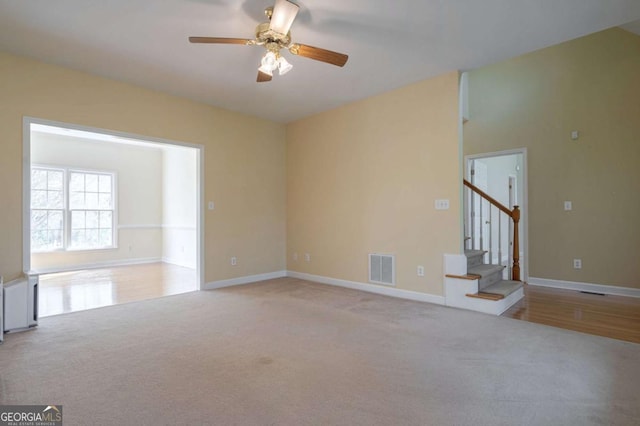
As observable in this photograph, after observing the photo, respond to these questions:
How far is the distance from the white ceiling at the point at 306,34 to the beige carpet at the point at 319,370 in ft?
9.05

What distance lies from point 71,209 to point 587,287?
9491 mm

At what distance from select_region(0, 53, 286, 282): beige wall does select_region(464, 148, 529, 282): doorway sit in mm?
3420

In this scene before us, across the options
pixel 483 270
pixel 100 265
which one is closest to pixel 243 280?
pixel 483 270

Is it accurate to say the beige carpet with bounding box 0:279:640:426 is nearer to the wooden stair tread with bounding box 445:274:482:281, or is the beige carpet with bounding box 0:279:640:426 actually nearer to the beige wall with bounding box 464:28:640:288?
the wooden stair tread with bounding box 445:274:482:281

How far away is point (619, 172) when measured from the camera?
4387 mm

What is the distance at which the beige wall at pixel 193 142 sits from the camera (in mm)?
3314

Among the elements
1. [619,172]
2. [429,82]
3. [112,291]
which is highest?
[429,82]

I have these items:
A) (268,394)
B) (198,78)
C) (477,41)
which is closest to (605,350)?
(268,394)

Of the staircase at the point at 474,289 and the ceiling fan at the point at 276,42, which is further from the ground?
the ceiling fan at the point at 276,42

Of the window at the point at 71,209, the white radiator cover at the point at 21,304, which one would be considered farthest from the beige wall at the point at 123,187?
the white radiator cover at the point at 21,304

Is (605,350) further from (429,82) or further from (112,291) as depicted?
(112,291)

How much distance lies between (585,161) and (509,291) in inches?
97.8

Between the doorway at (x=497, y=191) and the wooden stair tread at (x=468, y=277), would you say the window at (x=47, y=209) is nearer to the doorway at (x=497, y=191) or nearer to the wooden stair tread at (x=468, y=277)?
the wooden stair tread at (x=468, y=277)

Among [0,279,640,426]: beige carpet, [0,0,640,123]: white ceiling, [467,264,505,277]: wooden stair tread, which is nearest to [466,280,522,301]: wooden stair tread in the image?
[467,264,505,277]: wooden stair tread
